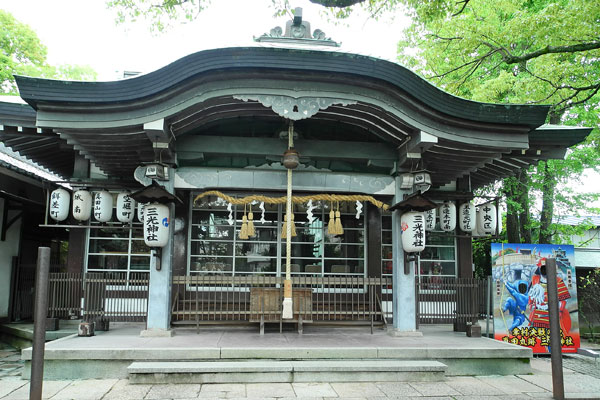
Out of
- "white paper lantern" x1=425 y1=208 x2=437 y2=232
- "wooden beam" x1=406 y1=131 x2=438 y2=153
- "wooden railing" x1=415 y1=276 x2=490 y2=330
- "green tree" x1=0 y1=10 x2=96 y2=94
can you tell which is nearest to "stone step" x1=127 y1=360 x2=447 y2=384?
"wooden railing" x1=415 y1=276 x2=490 y2=330

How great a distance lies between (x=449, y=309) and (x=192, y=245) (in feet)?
18.6

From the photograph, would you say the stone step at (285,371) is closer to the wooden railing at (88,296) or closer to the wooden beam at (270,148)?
the wooden railing at (88,296)

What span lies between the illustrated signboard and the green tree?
1972 cm

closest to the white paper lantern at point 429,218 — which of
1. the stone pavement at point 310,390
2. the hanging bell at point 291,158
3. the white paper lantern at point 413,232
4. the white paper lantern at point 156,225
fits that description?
the white paper lantern at point 413,232

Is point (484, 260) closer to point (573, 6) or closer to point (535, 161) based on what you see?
point (535, 161)

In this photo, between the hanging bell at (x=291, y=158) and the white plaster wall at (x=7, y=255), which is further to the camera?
the white plaster wall at (x=7, y=255)

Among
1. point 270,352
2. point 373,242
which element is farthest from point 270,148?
point 373,242

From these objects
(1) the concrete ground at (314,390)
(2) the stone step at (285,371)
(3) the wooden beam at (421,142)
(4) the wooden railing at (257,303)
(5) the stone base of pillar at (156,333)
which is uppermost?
(3) the wooden beam at (421,142)

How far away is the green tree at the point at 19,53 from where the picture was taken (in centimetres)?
1841

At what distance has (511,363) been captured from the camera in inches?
271

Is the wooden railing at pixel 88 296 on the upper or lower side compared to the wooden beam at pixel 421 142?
lower

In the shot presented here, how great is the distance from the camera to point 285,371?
6.05 meters

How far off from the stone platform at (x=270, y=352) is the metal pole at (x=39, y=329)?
1.89m

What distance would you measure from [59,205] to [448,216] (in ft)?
27.0
